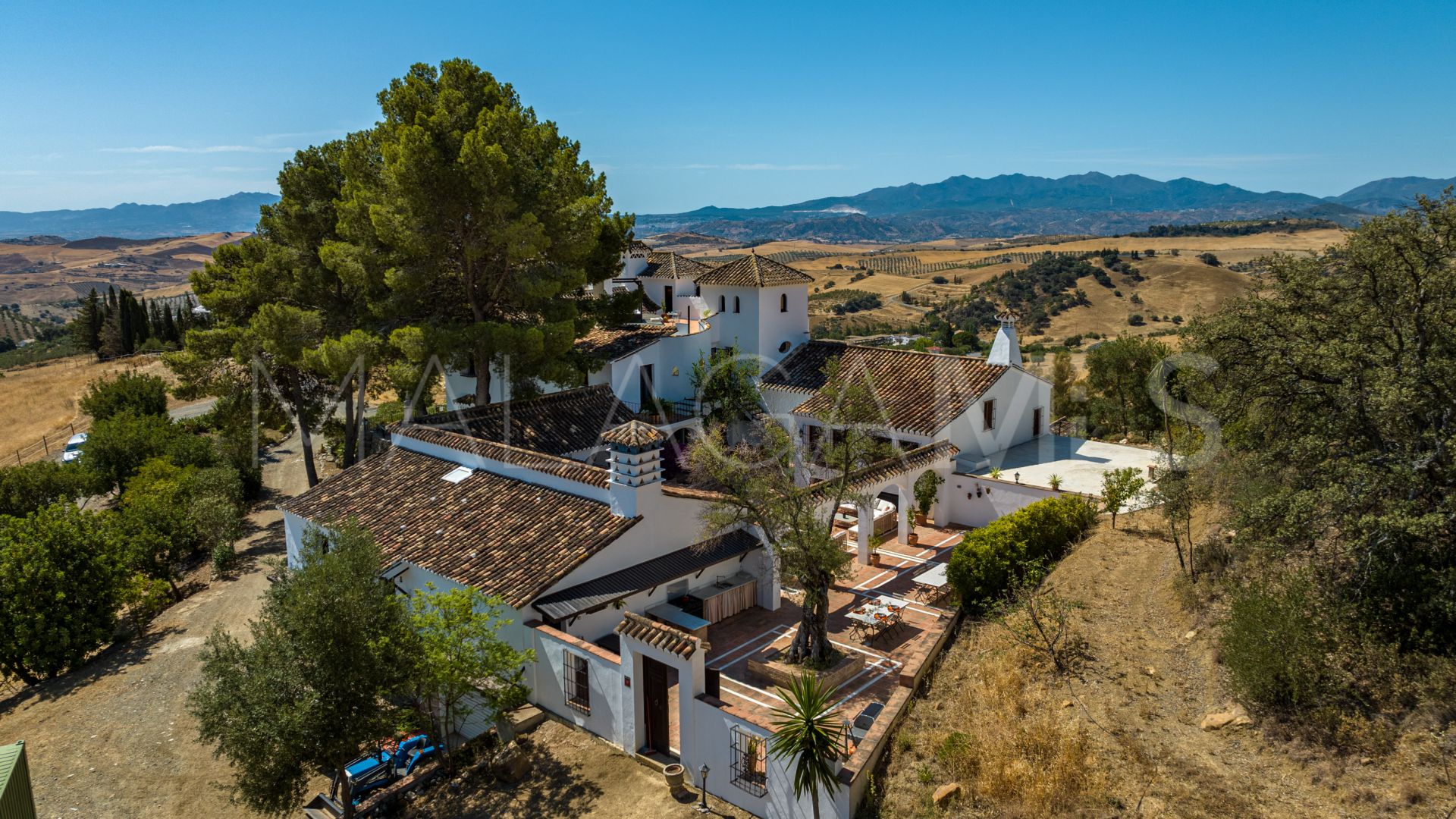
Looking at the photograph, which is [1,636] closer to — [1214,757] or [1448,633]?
[1214,757]

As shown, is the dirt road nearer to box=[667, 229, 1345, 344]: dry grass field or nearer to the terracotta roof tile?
the terracotta roof tile

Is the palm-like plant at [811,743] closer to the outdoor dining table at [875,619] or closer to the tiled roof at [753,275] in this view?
the outdoor dining table at [875,619]

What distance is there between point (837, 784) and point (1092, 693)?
398 centimetres

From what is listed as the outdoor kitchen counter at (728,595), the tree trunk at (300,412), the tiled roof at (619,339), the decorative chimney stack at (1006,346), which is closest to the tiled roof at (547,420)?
the tiled roof at (619,339)

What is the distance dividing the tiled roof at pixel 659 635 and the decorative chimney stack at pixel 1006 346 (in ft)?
58.1

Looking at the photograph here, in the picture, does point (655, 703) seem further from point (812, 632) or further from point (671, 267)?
point (671, 267)

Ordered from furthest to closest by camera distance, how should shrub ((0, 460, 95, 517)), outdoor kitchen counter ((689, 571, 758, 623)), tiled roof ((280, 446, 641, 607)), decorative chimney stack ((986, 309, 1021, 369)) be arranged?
shrub ((0, 460, 95, 517))
decorative chimney stack ((986, 309, 1021, 369))
outdoor kitchen counter ((689, 571, 758, 623))
tiled roof ((280, 446, 641, 607))

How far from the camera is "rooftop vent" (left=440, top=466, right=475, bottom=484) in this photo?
2019 cm

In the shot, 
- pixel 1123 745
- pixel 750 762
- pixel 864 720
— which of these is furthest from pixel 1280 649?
pixel 750 762

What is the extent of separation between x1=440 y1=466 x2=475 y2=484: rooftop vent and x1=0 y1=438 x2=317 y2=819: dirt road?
621 cm

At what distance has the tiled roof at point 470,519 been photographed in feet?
52.3

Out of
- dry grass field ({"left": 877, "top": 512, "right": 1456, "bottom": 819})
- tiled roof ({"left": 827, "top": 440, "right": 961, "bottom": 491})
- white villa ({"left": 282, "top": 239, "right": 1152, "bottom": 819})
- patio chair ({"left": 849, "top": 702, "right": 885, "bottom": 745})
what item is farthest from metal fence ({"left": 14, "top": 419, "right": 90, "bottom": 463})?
dry grass field ({"left": 877, "top": 512, "right": 1456, "bottom": 819})

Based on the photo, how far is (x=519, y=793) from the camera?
13.1 meters

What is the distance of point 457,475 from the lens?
66.8ft
